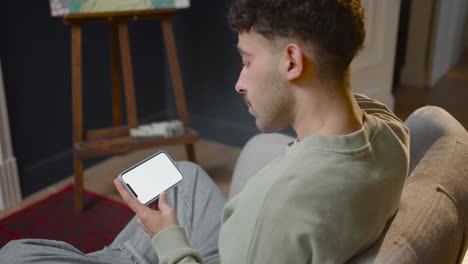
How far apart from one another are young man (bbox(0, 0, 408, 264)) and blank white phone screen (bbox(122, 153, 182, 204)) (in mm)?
245

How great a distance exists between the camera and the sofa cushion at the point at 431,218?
739mm

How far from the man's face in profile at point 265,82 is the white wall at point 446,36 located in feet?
10.7

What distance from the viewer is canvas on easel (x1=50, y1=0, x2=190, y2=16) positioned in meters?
1.95

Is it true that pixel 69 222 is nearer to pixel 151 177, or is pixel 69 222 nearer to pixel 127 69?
pixel 127 69

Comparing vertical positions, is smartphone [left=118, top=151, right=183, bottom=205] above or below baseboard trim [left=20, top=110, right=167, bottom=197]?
above

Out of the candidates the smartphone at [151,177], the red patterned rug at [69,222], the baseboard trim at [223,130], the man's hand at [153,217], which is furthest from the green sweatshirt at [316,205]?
the baseboard trim at [223,130]

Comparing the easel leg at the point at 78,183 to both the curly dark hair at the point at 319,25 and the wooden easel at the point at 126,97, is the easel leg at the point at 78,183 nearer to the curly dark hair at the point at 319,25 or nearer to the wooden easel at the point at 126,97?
the wooden easel at the point at 126,97

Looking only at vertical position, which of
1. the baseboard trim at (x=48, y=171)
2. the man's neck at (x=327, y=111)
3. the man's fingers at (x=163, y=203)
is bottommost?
the baseboard trim at (x=48, y=171)

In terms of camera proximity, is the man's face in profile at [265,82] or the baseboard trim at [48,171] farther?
the baseboard trim at [48,171]

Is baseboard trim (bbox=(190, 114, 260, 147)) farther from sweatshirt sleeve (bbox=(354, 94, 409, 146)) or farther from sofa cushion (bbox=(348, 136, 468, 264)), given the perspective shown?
sofa cushion (bbox=(348, 136, 468, 264))

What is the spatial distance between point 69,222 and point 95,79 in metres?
0.83

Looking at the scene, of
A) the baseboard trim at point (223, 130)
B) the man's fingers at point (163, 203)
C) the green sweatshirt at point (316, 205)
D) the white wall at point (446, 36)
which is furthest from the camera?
the white wall at point (446, 36)

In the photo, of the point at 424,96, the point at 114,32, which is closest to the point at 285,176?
the point at 114,32

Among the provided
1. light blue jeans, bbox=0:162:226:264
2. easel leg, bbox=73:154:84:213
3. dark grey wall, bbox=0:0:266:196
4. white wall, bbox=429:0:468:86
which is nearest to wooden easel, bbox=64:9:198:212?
easel leg, bbox=73:154:84:213
